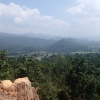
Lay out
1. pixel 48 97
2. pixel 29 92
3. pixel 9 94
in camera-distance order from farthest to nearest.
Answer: pixel 48 97
pixel 29 92
pixel 9 94

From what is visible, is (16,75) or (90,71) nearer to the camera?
(16,75)

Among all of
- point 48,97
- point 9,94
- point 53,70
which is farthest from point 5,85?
point 53,70

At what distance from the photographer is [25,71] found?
49344mm

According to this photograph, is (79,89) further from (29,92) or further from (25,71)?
(29,92)

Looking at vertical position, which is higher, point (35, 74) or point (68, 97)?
point (35, 74)

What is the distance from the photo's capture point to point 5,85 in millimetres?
23812

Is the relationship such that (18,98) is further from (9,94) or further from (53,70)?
(53,70)

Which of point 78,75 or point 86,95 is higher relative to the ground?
point 78,75

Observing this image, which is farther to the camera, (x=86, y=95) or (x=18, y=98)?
(x=86, y=95)

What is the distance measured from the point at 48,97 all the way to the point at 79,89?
46.5 ft

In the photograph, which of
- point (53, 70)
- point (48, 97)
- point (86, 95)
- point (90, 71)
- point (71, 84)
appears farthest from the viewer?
point (53, 70)

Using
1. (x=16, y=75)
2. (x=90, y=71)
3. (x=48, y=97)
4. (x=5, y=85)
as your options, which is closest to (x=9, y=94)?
(x=5, y=85)

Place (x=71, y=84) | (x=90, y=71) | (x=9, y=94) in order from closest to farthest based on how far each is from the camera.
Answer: (x=9, y=94)
(x=71, y=84)
(x=90, y=71)

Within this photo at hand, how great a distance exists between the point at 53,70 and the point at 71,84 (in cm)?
1613
